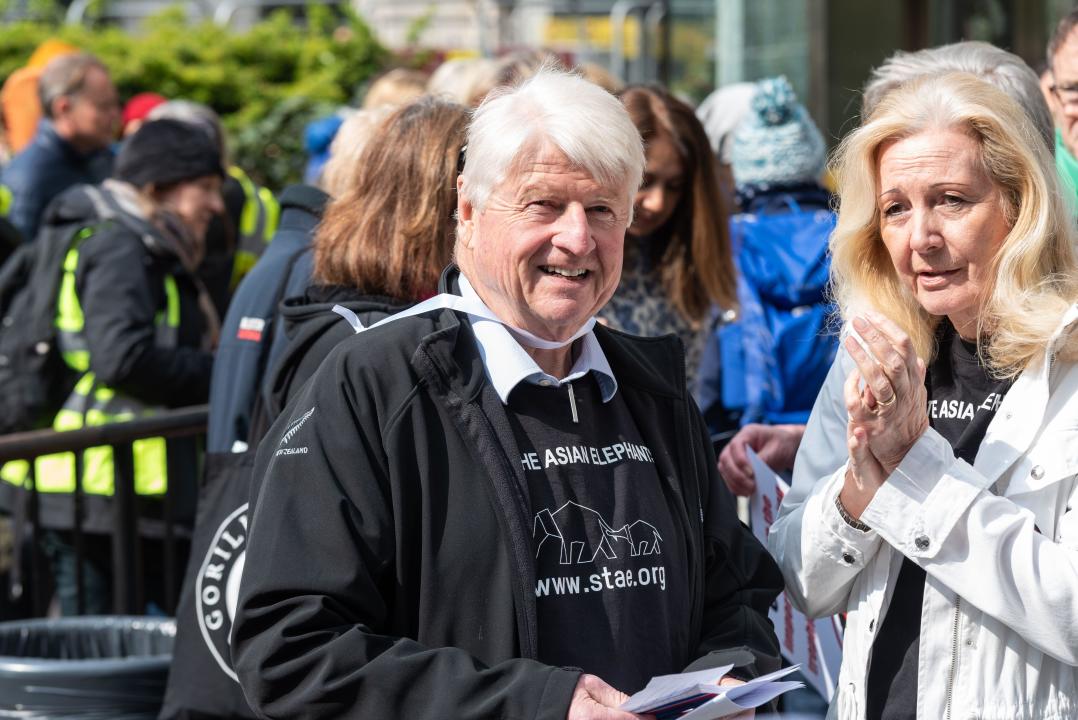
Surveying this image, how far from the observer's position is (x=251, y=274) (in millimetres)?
4039

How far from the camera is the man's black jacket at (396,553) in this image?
2225 mm

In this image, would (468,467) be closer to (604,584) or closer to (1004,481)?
(604,584)

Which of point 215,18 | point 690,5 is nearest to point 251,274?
point 690,5

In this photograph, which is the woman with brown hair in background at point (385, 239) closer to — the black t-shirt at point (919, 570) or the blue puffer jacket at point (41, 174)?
the black t-shirt at point (919, 570)

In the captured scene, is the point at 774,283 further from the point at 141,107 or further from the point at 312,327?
the point at 141,107

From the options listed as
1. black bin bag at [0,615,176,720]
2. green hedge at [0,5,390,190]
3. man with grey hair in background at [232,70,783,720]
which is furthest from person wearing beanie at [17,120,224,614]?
green hedge at [0,5,390,190]

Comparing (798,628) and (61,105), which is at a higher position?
(61,105)

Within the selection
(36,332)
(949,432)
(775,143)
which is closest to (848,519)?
(949,432)

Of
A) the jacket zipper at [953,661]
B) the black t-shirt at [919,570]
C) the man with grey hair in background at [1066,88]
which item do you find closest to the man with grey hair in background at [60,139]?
the man with grey hair in background at [1066,88]

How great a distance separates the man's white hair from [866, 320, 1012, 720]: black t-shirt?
748 millimetres

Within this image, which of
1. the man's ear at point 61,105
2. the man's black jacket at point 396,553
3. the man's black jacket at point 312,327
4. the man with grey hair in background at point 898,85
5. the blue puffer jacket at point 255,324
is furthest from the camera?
the man's ear at point 61,105

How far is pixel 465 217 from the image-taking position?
2.57m

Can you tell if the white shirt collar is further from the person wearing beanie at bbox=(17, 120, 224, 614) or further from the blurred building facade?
the blurred building facade

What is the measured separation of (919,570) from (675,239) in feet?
7.45
